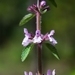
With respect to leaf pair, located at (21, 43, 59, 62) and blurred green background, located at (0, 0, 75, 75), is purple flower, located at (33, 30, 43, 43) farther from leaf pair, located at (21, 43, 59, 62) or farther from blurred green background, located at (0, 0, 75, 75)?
blurred green background, located at (0, 0, 75, 75)

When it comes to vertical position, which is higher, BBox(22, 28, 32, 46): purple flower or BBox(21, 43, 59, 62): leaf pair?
BBox(22, 28, 32, 46): purple flower

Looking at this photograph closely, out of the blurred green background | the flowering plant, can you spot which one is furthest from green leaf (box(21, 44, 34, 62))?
the blurred green background

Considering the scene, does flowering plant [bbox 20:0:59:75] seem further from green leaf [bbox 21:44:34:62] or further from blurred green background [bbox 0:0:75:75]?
blurred green background [bbox 0:0:75:75]

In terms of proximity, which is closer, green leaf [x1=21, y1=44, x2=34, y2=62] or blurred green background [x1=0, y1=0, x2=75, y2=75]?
green leaf [x1=21, y1=44, x2=34, y2=62]

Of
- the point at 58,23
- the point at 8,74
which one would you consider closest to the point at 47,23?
the point at 58,23

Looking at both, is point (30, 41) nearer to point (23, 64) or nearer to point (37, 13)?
point (37, 13)

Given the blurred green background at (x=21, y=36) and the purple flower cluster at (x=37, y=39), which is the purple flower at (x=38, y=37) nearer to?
the purple flower cluster at (x=37, y=39)

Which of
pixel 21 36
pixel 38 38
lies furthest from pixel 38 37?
pixel 21 36

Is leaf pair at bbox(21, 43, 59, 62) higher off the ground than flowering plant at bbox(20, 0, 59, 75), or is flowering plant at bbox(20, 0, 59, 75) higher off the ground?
flowering plant at bbox(20, 0, 59, 75)

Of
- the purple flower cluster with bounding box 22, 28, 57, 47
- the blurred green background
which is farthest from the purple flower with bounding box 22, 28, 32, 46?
the blurred green background
